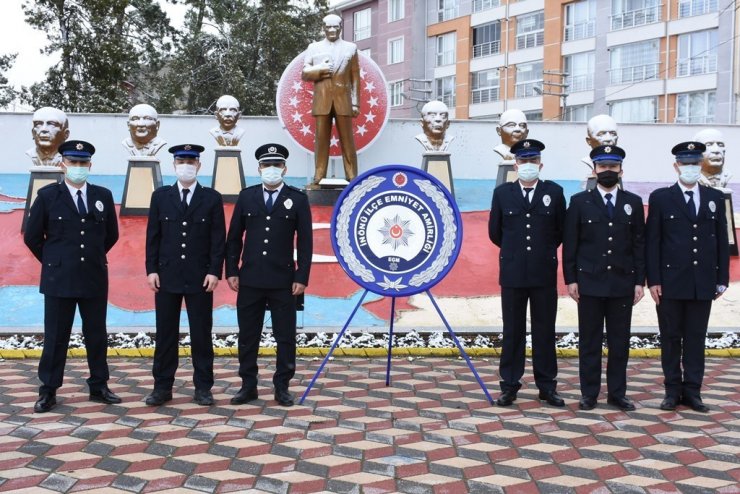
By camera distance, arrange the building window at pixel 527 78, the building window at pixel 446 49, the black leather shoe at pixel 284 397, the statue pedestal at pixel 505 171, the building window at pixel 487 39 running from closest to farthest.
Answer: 1. the black leather shoe at pixel 284 397
2. the statue pedestal at pixel 505 171
3. the building window at pixel 527 78
4. the building window at pixel 487 39
5. the building window at pixel 446 49

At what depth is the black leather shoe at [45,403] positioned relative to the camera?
490 cm

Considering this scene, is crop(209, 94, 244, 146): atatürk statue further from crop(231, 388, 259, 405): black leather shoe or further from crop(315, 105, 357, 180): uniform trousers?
crop(231, 388, 259, 405): black leather shoe

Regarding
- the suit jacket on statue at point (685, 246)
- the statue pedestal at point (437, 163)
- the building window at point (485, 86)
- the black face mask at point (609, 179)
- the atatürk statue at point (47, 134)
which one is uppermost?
the building window at point (485, 86)

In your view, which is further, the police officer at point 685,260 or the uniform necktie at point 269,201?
the uniform necktie at point 269,201

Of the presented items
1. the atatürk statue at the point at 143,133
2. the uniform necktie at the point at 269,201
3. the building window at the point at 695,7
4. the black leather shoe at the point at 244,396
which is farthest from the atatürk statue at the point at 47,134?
the building window at the point at 695,7

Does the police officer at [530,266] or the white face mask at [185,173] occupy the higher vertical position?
the white face mask at [185,173]

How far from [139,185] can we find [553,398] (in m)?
6.57

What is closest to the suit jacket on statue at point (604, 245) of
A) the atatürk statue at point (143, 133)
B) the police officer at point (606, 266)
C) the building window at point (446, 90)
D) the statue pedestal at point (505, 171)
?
the police officer at point (606, 266)

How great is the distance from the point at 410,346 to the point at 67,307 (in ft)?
9.68

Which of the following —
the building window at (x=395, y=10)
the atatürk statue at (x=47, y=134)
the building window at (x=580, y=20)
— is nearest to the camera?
the atatürk statue at (x=47, y=134)

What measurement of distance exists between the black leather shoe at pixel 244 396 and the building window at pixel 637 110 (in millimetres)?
25336

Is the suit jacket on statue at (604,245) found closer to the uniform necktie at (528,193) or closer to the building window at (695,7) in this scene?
the uniform necktie at (528,193)

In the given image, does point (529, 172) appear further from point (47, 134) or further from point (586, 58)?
point (586, 58)

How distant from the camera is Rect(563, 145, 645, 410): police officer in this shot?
5184 millimetres
